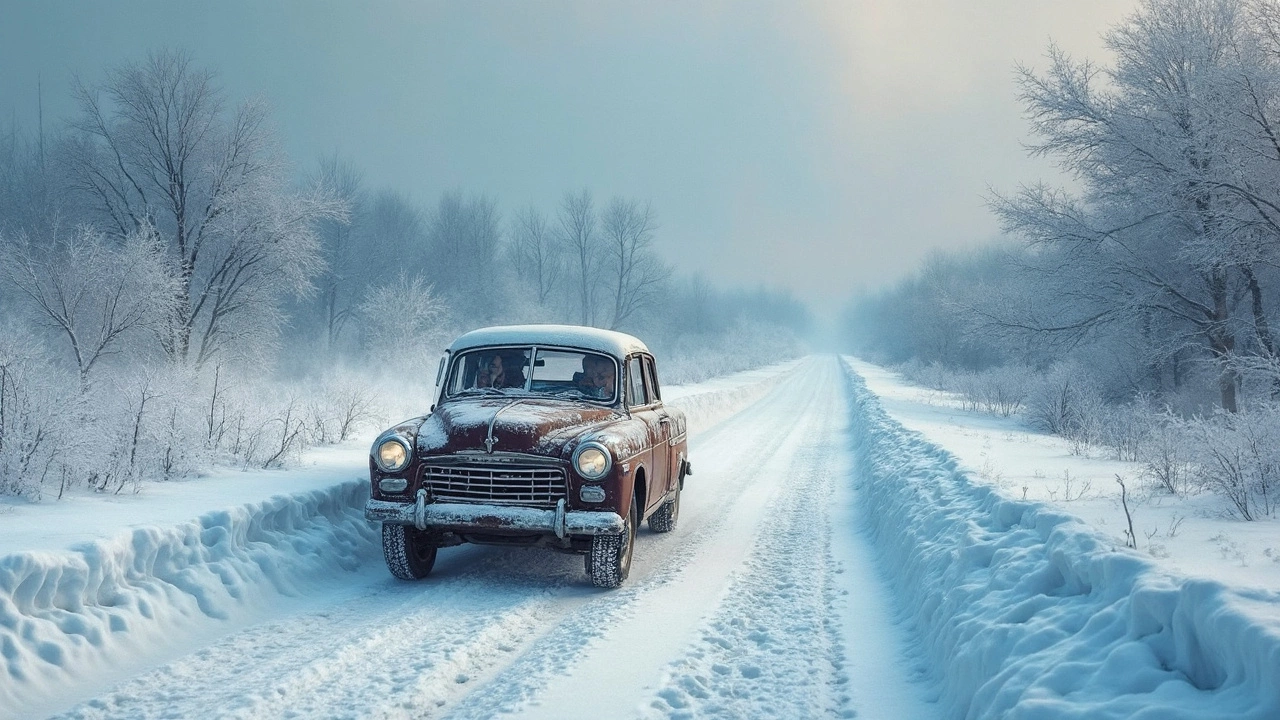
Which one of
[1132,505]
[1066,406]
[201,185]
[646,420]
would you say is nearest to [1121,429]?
[1066,406]

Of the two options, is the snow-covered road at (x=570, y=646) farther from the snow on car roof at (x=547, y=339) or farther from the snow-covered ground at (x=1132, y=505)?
the snow on car roof at (x=547, y=339)

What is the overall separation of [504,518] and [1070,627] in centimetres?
392

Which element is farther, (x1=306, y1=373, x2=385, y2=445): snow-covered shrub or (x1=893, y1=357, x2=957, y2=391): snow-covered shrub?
(x1=893, y1=357, x2=957, y2=391): snow-covered shrub

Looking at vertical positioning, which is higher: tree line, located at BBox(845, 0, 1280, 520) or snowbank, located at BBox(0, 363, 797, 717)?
tree line, located at BBox(845, 0, 1280, 520)

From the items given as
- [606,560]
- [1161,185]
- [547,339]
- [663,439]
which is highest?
[1161,185]

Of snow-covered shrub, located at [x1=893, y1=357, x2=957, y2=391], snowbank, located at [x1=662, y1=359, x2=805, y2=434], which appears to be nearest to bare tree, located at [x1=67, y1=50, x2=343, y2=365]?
snowbank, located at [x1=662, y1=359, x2=805, y2=434]

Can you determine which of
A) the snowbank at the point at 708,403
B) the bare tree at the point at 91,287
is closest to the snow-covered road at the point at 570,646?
the snowbank at the point at 708,403

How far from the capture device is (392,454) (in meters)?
6.32

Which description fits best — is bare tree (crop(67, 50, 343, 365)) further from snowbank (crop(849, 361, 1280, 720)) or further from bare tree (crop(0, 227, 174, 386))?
snowbank (crop(849, 361, 1280, 720))

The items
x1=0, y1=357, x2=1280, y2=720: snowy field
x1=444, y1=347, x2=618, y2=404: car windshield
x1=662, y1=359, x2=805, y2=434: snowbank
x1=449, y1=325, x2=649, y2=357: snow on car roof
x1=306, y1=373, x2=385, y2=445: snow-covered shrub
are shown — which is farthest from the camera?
x1=662, y1=359, x2=805, y2=434: snowbank

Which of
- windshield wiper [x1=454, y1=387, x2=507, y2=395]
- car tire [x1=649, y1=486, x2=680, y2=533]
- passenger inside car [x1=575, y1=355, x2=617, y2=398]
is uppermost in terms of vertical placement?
passenger inside car [x1=575, y1=355, x2=617, y2=398]

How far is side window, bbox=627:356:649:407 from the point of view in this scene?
26.0ft

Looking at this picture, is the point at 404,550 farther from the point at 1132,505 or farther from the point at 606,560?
the point at 1132,505

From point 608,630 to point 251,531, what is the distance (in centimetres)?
339
